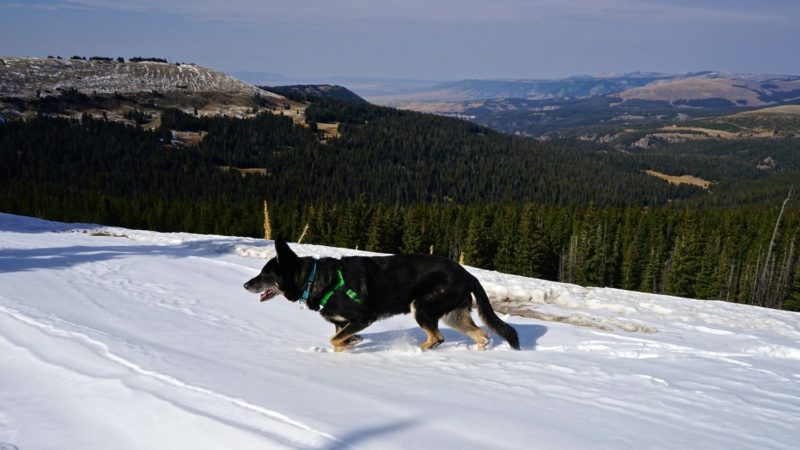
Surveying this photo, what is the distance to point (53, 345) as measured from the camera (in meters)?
6.72

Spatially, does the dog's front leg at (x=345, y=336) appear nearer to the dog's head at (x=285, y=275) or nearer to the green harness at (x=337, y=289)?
the green harness at (x=337, y=289)

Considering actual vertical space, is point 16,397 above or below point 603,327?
above

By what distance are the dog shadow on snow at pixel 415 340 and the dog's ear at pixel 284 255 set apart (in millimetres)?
1648

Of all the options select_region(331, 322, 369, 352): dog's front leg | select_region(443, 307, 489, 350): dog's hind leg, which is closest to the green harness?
select_region(331, 322, 369, 352): dog's front leg

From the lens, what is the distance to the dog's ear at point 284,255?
7.91 meters

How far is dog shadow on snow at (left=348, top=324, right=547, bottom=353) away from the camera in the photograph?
8531 mm

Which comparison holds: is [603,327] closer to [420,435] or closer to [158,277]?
[420,435]

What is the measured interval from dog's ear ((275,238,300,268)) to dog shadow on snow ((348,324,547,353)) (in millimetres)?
1648

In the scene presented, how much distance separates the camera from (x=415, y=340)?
9.02m

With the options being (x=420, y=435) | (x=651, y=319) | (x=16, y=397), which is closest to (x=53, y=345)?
(x=16, y=397)

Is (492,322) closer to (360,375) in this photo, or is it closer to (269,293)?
(360,375)

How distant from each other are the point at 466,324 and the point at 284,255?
3072mm

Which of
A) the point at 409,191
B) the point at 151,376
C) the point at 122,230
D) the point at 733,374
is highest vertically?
the point at 151,376

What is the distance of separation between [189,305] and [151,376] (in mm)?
5011
